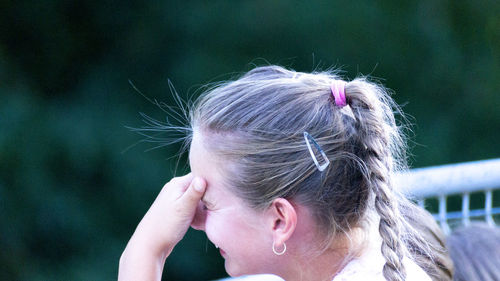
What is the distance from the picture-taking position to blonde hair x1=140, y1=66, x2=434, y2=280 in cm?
156

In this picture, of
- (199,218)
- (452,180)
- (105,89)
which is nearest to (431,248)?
(452,180)

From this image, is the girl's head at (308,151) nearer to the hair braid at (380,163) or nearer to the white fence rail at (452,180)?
the hair braid at (380,163)

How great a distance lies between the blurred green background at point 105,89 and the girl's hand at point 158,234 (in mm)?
1665

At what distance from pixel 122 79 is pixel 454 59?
172 centimetres

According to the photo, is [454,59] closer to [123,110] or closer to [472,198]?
[472,198]

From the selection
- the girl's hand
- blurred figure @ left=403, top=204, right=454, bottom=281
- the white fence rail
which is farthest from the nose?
the white fence rail

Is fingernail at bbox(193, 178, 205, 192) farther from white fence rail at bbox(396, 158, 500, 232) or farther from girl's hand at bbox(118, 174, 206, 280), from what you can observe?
white fence rail at bbox(396, 158, 500, 232)

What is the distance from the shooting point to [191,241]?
3.68 m

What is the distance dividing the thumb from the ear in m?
0.17

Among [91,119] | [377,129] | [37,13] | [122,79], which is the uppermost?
[37,13]

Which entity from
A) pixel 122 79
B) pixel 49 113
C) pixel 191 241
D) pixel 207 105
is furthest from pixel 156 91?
pixel 207 105

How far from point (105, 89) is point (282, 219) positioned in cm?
212

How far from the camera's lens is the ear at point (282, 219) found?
156cm

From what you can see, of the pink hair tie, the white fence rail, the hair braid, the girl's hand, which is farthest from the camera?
the white fence rail
